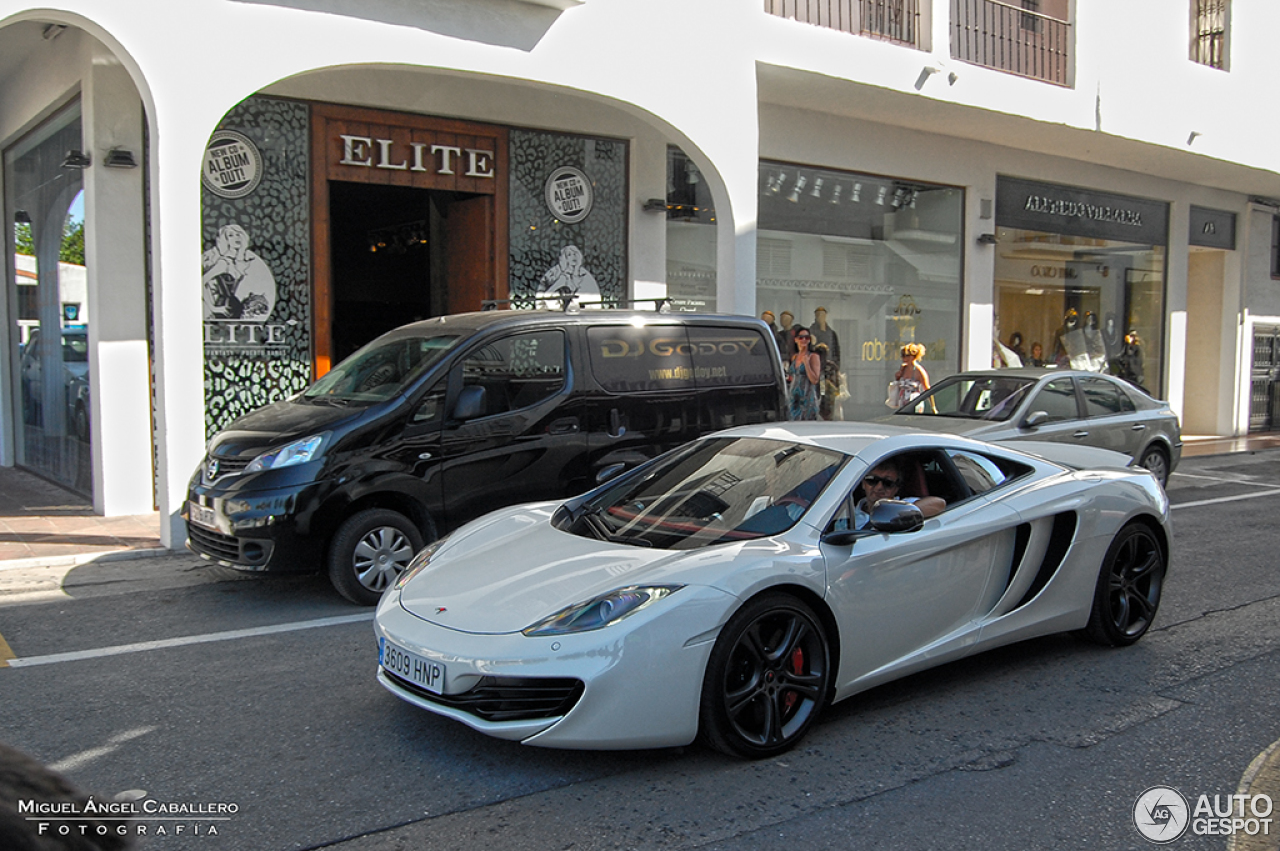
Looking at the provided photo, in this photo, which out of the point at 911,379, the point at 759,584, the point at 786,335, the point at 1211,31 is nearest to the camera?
the point at 759,584

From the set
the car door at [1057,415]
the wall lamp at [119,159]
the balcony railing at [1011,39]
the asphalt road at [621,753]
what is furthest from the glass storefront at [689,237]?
the asphalt road at [621,753]

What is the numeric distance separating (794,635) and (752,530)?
0.49m

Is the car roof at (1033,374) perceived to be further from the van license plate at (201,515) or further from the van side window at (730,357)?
the van license plate at (201,515)

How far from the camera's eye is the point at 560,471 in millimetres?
7258

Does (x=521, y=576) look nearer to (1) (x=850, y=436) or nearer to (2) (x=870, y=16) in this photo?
(1) (x=850, y=436)

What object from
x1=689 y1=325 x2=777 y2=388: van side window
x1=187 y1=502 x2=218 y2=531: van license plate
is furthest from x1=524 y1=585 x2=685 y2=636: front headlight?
x1=689 y1=325 x2=777 y2=388: van side window

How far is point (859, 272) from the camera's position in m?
15.6

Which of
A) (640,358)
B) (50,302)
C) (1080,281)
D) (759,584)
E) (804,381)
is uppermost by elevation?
(1080,281)

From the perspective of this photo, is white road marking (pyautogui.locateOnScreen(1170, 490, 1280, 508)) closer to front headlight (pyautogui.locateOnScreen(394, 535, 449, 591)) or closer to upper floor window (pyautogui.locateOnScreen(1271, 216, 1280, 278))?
front headlight (pyautogui.locateOnScreen(394, 535, 449, 591))

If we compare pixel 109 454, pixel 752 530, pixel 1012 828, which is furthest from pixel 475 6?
pixel 1012 828

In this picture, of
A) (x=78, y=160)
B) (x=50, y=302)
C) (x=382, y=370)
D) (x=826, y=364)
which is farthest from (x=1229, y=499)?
(x=50, y=302)
